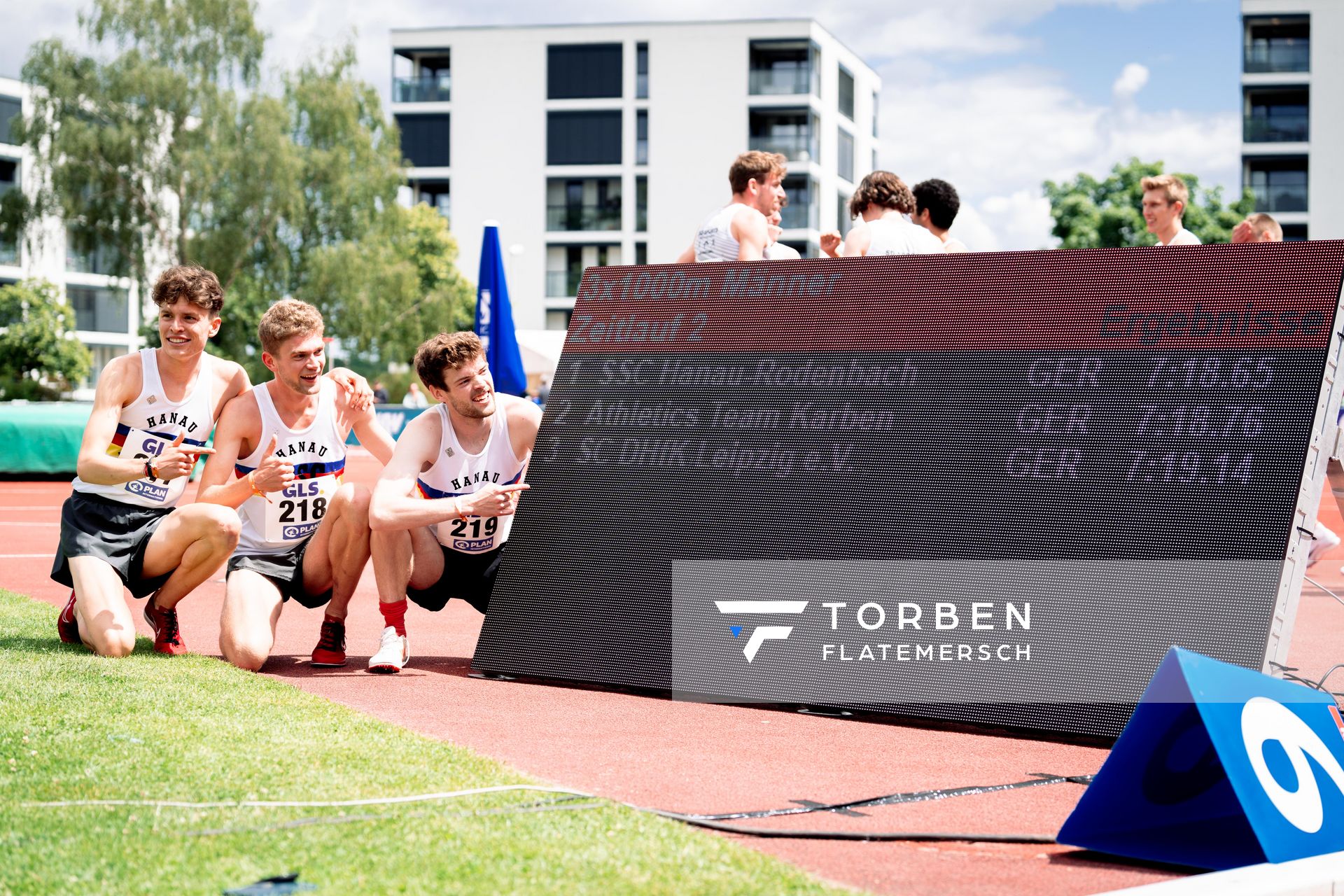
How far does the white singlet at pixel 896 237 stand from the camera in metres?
7.23

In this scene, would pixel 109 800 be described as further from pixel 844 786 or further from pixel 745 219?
pixel 745 219

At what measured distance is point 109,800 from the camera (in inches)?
150

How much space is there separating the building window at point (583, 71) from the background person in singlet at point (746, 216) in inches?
2439

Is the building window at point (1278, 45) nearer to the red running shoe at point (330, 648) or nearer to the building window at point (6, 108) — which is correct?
the building window at point (6, 108)

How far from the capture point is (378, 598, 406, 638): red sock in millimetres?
6414

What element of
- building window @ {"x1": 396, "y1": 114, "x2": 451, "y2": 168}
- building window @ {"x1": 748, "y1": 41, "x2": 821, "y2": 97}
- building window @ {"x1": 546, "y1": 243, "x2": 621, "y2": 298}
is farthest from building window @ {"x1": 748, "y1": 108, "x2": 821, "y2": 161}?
building window @ {"x1": 396, "y1": 114, "x2": 451, "y2": 168}

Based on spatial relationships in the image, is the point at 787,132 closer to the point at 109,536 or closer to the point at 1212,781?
the point at 109,536

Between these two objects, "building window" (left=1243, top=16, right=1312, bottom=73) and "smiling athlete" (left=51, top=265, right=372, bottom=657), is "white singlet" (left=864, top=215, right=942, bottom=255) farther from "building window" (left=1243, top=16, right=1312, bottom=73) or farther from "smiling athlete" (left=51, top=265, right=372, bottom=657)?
"building window" (left=1243, top=16, right=1312, bottom=73)

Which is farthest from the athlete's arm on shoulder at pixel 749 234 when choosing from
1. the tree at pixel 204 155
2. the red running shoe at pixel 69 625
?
the tree at pixel 204 155

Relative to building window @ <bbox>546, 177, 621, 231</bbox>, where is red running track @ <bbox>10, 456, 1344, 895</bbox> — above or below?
below

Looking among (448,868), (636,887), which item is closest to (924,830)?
(636,887)

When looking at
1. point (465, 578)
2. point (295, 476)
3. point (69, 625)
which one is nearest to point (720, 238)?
point (465, 578)

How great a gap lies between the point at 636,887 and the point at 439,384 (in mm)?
3487

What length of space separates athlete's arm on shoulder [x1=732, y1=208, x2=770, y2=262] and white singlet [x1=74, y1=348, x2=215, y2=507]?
267cm
